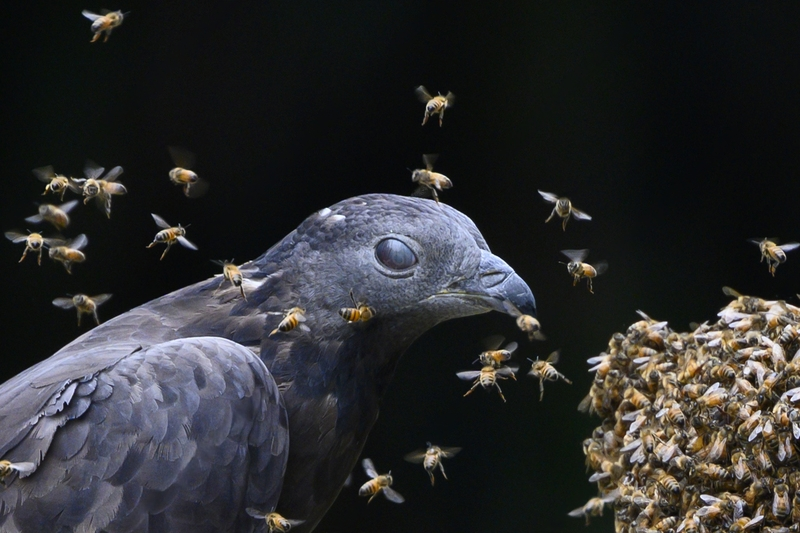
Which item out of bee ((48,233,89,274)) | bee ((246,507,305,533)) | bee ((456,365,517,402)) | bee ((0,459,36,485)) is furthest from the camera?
bee ((48,233,89,274))

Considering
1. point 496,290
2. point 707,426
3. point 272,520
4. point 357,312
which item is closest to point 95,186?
point 357,312

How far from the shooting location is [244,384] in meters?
2.88

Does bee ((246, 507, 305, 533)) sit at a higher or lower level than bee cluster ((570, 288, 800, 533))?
lower

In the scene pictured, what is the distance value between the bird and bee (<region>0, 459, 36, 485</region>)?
0.5 inches

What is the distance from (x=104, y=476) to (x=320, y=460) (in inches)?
29.5

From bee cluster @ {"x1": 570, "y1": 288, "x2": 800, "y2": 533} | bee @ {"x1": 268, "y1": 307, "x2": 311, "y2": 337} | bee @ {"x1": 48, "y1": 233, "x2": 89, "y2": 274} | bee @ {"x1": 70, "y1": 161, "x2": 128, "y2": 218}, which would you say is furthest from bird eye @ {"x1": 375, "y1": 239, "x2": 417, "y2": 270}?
bee @ {"x1": 48, "y1": 233, "x2": 89, "y2": 274}

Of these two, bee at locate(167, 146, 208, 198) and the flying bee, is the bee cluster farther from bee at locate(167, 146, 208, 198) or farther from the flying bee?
bee at locate(167, 146, 208, 198)

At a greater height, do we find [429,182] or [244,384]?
[429,182]

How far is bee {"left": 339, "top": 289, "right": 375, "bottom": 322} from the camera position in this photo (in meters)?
3.07

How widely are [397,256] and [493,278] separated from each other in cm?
33

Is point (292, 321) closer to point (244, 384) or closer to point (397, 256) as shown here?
point (244, 384)

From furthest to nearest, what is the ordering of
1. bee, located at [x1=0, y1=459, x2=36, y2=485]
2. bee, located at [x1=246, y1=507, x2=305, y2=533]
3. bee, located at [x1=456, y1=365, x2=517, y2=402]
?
1. bee, located at [x1=456, y1=365, x2=517, y2=402]
2. bee, located at [x1=246, y1=507, x2=305, y2=533]
3. bee, located at [x1=0, y1=459, x2=36, y2=485]

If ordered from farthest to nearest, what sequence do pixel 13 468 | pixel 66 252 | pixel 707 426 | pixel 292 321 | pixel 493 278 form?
pixel 66 252 < pixel 493 278 < pixel 292 321 < pixel 707 426 < pixel 13 468

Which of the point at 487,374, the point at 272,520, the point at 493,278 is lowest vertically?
the point at 272,520
